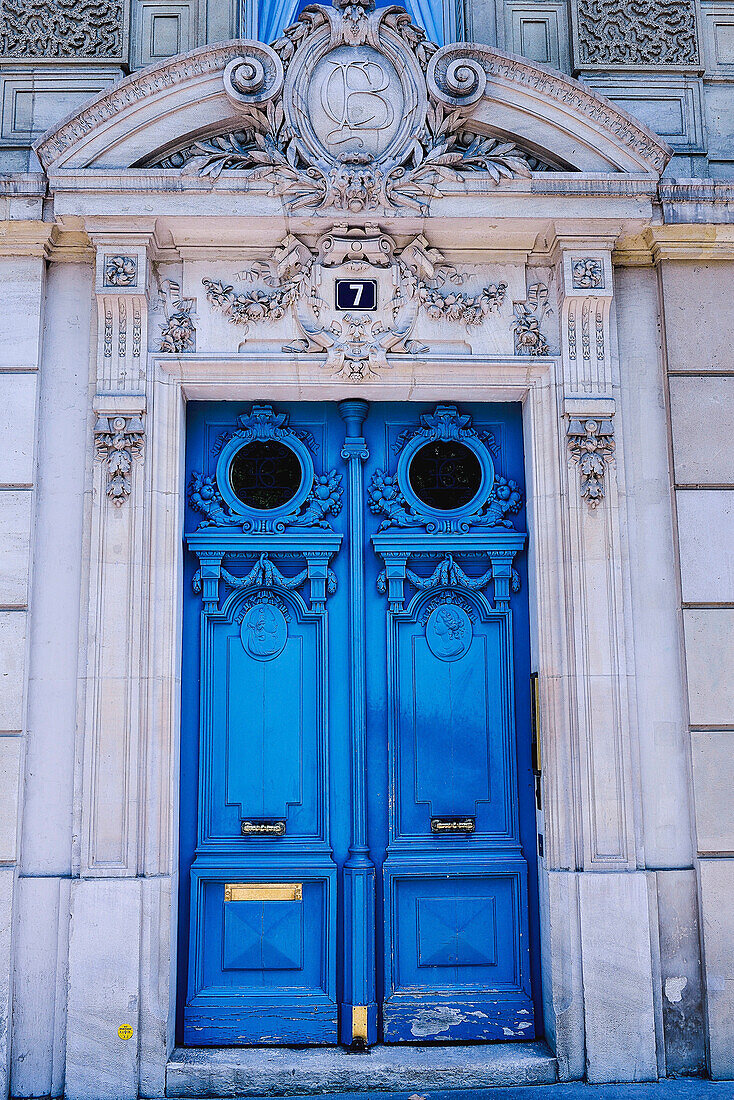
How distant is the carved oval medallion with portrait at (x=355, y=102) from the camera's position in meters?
5.68

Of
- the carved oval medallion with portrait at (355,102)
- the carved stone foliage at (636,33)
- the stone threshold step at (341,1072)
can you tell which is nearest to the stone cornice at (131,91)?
the carved oval medallion with portrait at (355,102)

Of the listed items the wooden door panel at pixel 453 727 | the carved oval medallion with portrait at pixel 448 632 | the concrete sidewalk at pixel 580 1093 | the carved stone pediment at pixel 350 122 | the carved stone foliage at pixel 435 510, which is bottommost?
the concrete sidewalk at pixel 580 1093

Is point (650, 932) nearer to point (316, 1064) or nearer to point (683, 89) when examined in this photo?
point (316, 1064)

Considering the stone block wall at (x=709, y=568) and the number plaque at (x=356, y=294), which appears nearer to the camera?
the stone block wall at (x=709, y=568)

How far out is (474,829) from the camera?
554 centimetres

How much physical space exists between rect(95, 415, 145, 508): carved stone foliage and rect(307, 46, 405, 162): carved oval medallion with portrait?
1937 mm

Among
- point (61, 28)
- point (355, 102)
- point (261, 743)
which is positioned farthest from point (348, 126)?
point (261, 743)

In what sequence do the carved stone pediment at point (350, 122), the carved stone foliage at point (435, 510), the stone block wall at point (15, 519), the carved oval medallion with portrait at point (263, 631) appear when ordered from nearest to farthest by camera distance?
the stone block wall at point (15, 519), the carved stone pediment at point (350, 122), the carved oval medallion with portrait at point (263, 631), the carved stone foliage at point (435, 510)

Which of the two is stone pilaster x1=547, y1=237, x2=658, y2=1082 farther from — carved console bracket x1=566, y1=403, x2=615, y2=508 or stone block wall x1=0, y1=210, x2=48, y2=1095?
stone block wall x1=0, y1=210, x2=48, y2=1095

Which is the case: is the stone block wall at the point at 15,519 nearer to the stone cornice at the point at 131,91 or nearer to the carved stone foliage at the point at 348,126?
the stone cornice at the point at 131,91

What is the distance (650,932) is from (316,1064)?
6.06 feet

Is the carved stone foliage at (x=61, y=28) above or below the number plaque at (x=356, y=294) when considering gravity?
above

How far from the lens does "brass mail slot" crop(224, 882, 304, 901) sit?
5.43 metres

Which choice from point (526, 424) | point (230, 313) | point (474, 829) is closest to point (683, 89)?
point (526, 424)
